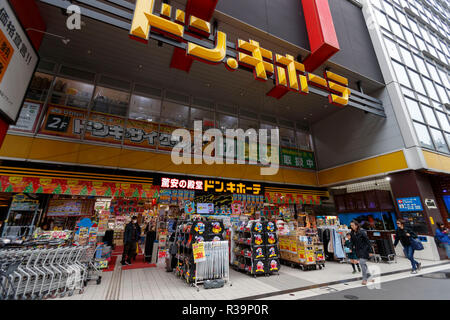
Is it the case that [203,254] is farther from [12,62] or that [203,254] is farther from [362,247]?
[12,62]

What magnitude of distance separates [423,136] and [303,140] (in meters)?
5.81

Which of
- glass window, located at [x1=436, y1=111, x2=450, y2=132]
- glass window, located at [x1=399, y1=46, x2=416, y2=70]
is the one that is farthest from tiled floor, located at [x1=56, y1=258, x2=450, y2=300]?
glass window, located at [x1=399, y1=46, x2=416, y2=70]

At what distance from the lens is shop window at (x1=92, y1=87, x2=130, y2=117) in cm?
864

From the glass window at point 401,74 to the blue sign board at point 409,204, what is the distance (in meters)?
6.28

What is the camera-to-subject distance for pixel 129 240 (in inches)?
291

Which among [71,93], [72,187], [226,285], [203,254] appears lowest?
[226,285]

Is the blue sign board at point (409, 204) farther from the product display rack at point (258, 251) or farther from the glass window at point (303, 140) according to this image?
the product display rack at point (258, 251)

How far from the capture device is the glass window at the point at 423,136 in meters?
9.12

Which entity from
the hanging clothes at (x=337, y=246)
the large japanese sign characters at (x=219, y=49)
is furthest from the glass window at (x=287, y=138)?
the hanging clothes at (x=337, y=246)

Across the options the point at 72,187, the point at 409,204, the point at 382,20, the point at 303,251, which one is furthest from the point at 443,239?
the point at 72,187

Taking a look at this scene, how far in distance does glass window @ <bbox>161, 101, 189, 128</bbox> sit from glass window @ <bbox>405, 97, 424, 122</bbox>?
36.5 ft

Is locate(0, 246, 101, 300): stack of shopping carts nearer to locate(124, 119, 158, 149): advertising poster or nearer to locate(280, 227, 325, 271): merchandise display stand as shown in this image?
locate(124, 119, 158, 149): advertising poster

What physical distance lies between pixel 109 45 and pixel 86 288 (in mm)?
8471
